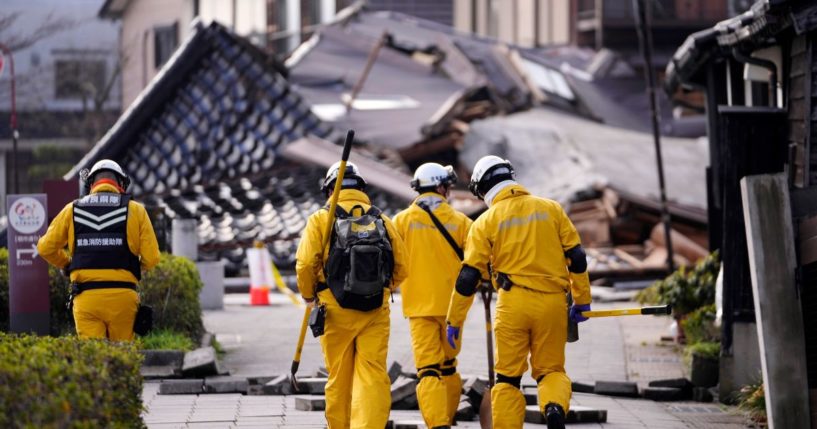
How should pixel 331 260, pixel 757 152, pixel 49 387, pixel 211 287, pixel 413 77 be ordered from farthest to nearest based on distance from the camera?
pixel 413 77 → pixel 211 287 → pixel 757 152 → pixel 331 260 → pixel 49 387

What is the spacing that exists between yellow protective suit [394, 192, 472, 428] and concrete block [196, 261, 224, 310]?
34.3 ft

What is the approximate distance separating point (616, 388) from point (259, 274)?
440 inches

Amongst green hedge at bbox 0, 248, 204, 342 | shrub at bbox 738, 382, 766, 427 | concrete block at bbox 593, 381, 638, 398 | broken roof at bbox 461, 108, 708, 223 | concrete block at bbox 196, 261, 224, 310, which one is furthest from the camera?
broken roof at bbox 461, 108, 708, 223

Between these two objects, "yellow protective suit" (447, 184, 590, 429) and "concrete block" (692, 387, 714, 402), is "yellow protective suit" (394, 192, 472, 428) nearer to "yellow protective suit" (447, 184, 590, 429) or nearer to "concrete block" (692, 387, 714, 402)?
"yellow protective suit" (447, 184, 590, 429)

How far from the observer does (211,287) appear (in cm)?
2092

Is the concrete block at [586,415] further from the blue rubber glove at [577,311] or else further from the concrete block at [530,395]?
the blue rubber glove at [577,311]

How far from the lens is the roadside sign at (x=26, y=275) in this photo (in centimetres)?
1292

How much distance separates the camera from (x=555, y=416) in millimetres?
9133

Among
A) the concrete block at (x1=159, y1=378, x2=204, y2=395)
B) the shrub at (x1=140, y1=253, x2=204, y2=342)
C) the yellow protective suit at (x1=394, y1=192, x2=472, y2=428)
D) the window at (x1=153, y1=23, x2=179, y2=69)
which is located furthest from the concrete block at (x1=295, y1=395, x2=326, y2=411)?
the window at (x1=153, y1=23, x2=179, y2=69)

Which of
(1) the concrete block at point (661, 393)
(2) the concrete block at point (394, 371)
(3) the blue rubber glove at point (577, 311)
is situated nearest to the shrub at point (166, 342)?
(2) the concrete block at point (394, 371)

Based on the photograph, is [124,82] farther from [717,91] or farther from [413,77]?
[717,91]

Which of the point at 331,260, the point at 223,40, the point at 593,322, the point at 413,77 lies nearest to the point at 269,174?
the point at 223,40

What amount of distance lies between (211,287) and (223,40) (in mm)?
11606

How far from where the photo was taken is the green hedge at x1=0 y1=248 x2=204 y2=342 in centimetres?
1382
